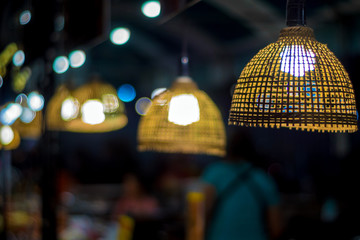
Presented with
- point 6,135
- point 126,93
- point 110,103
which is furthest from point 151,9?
point 126,93

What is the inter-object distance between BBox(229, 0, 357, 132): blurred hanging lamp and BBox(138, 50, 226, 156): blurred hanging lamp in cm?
93

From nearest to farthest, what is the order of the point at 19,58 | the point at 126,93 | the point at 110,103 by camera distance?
the point at 110,103, the point at 19,58, the point at 126,93

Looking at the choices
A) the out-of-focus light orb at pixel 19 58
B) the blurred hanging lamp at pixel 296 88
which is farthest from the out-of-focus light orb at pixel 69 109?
the blurred hanging lamp at pixel 296 88

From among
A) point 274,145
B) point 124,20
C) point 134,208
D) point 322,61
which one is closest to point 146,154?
point 124,20

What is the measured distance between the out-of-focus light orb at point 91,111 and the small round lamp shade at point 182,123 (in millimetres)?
1437

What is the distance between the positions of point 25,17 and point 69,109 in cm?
136

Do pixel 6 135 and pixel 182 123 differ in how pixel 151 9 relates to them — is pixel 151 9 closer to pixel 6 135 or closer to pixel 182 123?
pixel 182 123

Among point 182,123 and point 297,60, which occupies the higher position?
point 297,60

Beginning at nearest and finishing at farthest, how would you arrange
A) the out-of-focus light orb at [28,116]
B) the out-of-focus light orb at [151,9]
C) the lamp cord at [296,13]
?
the lamp cord at [296,13]
the out-of-focus light orb at [151,9]
the out-of-focus light orb at [28,116]

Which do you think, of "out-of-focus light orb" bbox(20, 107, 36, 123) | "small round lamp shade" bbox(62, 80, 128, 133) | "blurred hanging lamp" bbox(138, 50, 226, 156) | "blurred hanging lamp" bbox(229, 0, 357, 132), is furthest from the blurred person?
"out-of-focus light orb" bbox(20, 107, 36, 123)

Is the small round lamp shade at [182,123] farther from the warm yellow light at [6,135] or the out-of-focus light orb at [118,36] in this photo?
the warm yellow light at [6,135]

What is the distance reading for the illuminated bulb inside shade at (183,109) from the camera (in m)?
2.45

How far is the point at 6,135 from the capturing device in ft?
19.4

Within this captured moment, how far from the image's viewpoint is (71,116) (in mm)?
4039
